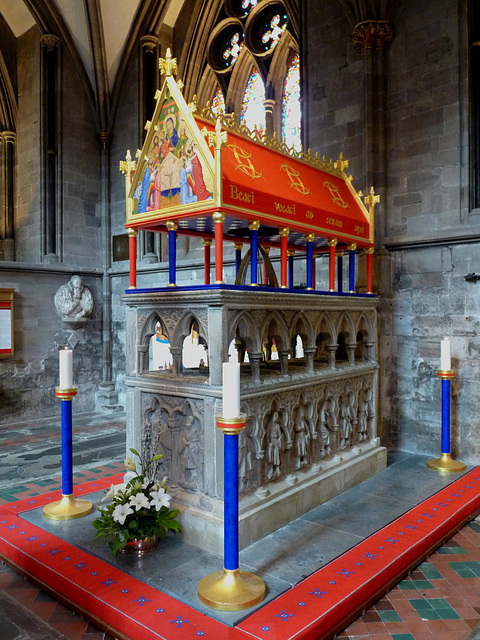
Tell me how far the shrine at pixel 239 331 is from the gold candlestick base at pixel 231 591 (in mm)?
489

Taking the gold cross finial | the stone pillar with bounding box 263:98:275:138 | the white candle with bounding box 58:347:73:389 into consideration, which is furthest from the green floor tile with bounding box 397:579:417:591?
the stone pillar with bounding box 263:98:275:138

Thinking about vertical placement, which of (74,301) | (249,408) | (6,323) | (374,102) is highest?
(374,102)

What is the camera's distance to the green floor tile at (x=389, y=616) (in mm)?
3000

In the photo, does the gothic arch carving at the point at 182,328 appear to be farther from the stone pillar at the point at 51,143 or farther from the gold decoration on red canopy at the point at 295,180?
the stone pillar at the point at 51,143

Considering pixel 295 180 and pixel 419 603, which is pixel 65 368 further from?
pixel 419 603

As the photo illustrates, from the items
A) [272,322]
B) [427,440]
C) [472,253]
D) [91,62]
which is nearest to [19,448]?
[272,322]

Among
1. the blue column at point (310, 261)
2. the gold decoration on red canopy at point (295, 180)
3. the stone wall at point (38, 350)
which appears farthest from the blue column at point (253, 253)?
the stone wall at point (38, 350)

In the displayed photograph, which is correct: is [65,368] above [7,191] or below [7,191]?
below

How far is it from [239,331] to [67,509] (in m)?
2.01

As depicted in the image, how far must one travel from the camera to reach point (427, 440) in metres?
6.36

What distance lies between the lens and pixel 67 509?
4254mm

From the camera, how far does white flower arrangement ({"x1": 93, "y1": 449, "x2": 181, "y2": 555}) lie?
3.55 meters

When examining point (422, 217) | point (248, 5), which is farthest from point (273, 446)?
point (248, 5)

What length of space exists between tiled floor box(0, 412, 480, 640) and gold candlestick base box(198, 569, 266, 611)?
515mm
